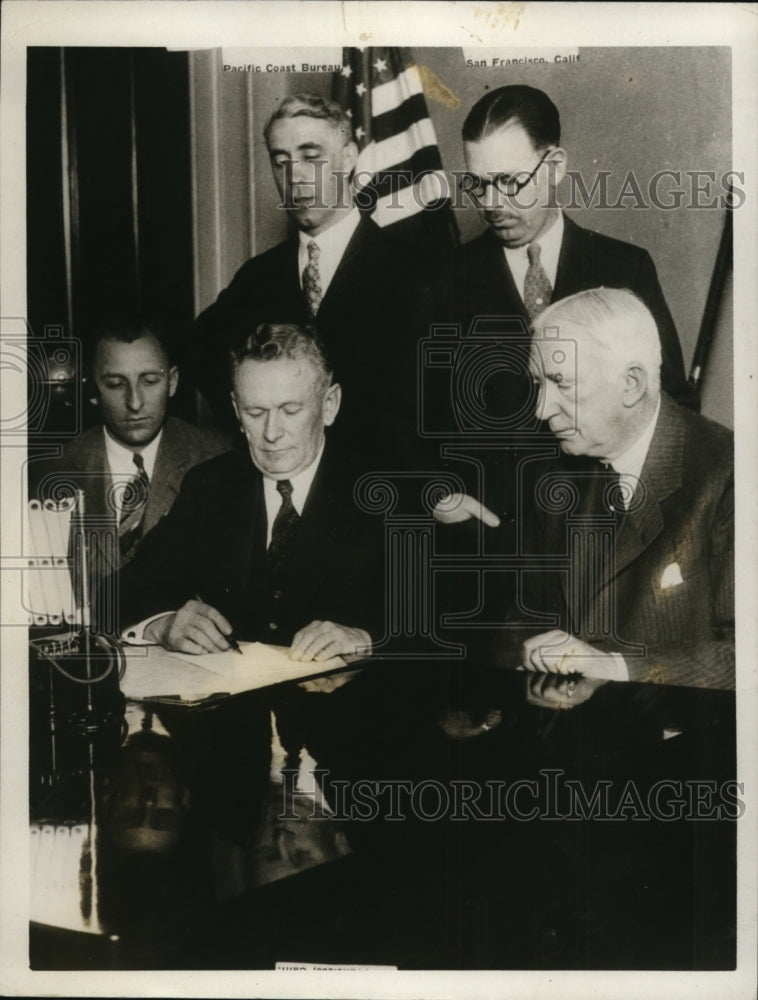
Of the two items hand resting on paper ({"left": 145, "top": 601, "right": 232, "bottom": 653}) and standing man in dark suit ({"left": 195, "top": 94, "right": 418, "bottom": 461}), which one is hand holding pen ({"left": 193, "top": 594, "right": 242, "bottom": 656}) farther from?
standing man in dark suit ({"left": 195, "top": 94, "right": 418, "bottom": 461})

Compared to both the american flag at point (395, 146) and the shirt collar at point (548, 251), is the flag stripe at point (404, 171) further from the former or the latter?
the shirt collar at point (548, 251)

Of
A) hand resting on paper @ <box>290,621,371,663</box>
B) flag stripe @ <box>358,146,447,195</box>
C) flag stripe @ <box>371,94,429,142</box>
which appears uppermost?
flag stripe @ <box>371,94,429,142</box>

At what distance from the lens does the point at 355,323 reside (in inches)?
84.8

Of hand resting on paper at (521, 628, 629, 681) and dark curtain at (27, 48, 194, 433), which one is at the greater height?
dark curtain at (27, 48, 194, 433)

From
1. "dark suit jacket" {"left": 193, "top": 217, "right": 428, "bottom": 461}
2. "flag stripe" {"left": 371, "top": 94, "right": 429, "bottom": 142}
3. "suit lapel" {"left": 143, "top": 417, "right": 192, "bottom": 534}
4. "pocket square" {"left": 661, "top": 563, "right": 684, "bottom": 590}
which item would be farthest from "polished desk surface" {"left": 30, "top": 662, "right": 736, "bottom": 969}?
"flag stripe" {"left": 371, "top": 94, "right": 429, "bottom": 142}

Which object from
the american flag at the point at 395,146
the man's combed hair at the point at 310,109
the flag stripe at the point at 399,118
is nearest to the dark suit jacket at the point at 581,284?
the american flag at the point at 395,146

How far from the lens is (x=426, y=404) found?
214 cm

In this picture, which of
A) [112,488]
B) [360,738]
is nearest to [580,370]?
[360,738]

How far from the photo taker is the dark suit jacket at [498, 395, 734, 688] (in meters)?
2.12

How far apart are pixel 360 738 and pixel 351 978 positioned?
56 cm

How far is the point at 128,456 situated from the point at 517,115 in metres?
1.24

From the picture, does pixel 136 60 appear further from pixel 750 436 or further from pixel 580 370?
pixel 750 436

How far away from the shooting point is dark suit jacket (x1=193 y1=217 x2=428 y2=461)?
2.14 meters

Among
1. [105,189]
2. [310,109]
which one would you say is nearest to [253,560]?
[105,189]
